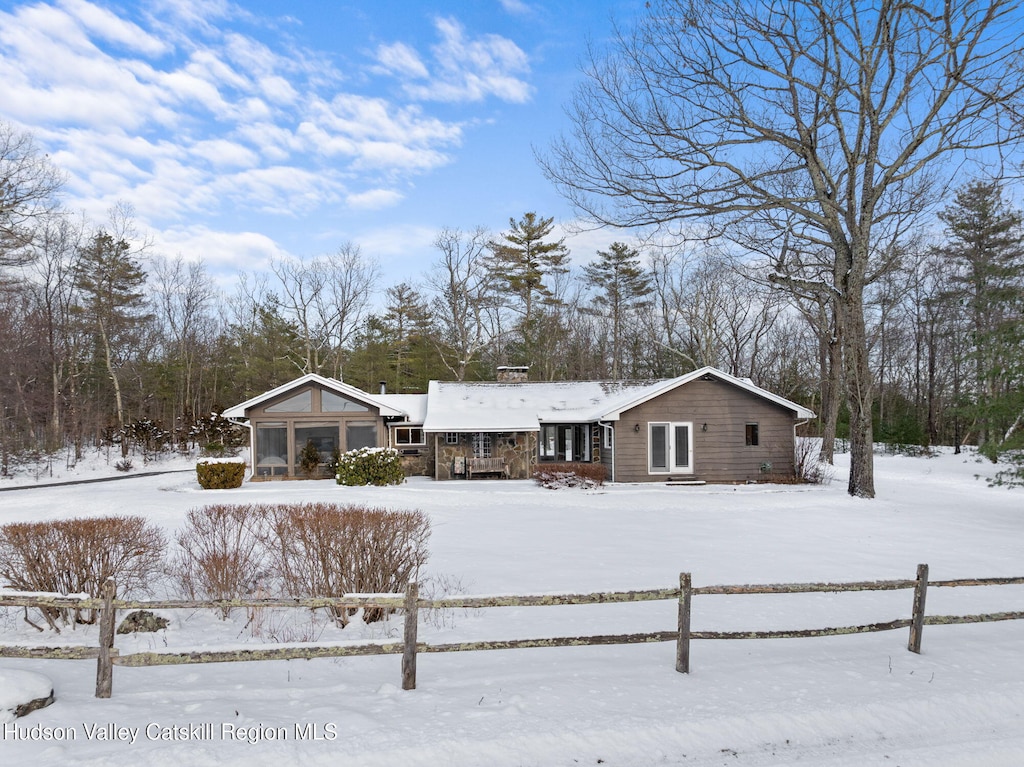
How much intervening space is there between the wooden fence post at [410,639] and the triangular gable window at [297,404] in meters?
17.4

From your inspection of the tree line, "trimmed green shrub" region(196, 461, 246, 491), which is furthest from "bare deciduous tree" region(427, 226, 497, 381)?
"trimmed green shrub" region(196, 461, 246, 491)

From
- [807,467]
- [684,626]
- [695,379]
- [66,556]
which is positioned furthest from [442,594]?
[807,467]

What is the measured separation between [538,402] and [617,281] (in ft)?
57.6

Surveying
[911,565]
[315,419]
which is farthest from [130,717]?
[315,419]

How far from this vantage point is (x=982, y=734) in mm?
4566

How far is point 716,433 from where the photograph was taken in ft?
68.8

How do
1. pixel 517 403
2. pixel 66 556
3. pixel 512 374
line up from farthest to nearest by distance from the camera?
pixel 512 374
pixel 517 403
pixel 66 556

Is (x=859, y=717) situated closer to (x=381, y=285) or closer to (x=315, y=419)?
(x=315, y=419)

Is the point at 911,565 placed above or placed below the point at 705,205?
below

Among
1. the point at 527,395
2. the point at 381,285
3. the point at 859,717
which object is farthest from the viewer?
the point at 381,285

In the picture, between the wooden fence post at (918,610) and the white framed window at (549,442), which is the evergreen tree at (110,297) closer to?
the white framed window at (549,442)

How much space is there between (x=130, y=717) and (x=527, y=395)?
815 inches

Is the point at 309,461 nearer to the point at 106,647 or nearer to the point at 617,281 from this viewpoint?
the point at 106,647

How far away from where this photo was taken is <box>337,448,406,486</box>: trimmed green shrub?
18.5 meters
